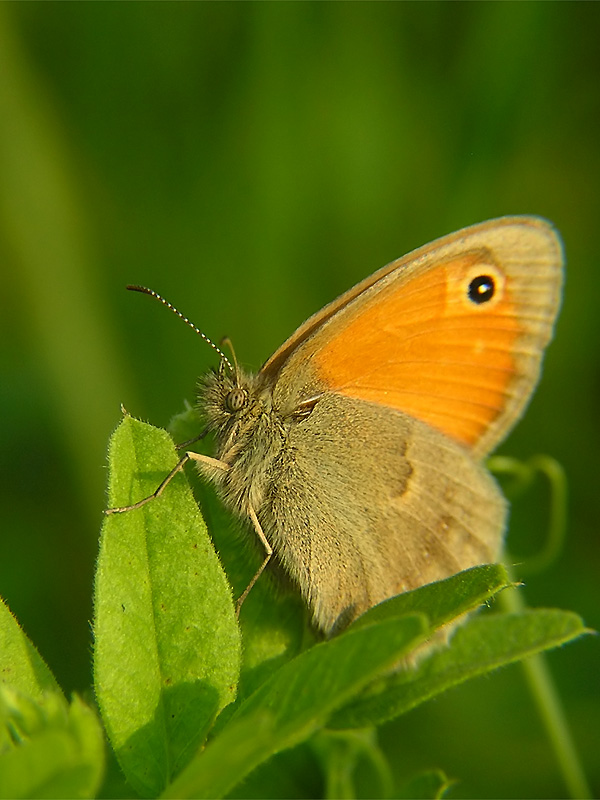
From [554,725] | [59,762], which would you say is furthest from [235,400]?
[554,725]

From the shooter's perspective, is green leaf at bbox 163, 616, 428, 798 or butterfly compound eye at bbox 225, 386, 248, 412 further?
butterfly compound eye at bbox 225, 386, 248, 412

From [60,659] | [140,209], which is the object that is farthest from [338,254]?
[60,659]

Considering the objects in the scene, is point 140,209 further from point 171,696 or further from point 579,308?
point 171,696

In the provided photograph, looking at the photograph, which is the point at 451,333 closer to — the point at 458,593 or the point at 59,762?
the point at 458,593

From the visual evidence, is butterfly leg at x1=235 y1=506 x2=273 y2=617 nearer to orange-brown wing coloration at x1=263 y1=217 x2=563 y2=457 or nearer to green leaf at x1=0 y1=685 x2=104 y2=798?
orange-brown wing coloration at x1=263 y1=217 x2=563 y2=457

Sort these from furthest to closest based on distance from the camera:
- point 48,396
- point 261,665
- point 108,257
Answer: point 108,257 → point 48,396 → point 261,665

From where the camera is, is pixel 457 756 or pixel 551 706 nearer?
pixel 551 706

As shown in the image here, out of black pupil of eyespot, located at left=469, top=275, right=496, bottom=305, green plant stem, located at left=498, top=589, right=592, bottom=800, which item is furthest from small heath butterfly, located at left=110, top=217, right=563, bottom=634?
green plant stem, located at left=498, top=589, right=592, bottom=800
